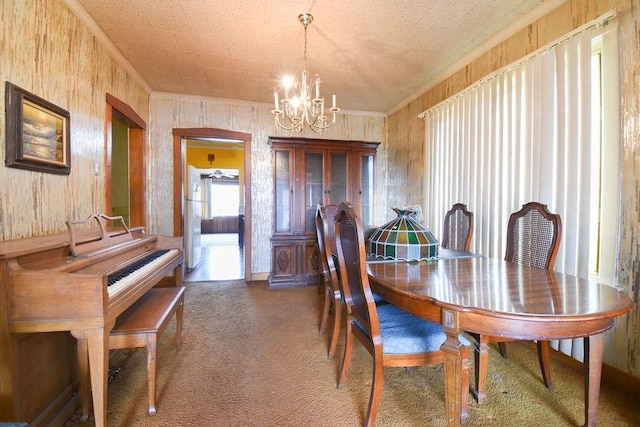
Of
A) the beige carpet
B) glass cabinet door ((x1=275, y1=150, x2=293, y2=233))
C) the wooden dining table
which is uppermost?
glass cabinet door ((x1=275, y1=150, x2=293, y2=233))

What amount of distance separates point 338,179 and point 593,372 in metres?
3.20

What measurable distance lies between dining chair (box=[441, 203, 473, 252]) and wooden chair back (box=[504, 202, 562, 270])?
43 cm

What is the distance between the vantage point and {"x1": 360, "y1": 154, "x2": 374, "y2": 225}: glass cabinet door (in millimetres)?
4102

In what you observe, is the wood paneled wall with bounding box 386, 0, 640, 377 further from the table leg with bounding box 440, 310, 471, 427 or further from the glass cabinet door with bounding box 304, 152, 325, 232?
the glass cabinet door with bounding box 304, 152, 325, 232

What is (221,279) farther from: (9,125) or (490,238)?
(490,238)

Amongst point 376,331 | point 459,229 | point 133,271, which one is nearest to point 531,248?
point 459,229

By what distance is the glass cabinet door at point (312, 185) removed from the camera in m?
3.93

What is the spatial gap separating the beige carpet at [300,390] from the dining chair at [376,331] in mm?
253

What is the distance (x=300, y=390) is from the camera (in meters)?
1.68

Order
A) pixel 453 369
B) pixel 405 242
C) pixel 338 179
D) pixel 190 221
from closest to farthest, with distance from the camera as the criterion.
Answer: pixel 453 369 → pixel 405 242 → pixel 338 179 → pixel 190 221

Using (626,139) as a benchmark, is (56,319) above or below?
below

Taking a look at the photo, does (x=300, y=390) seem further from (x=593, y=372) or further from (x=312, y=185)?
(x=312, y=185)

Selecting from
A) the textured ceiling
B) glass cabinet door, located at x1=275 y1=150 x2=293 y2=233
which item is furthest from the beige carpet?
the textured ceiling

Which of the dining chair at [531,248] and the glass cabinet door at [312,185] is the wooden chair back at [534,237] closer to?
the dining chair at [531,248]
